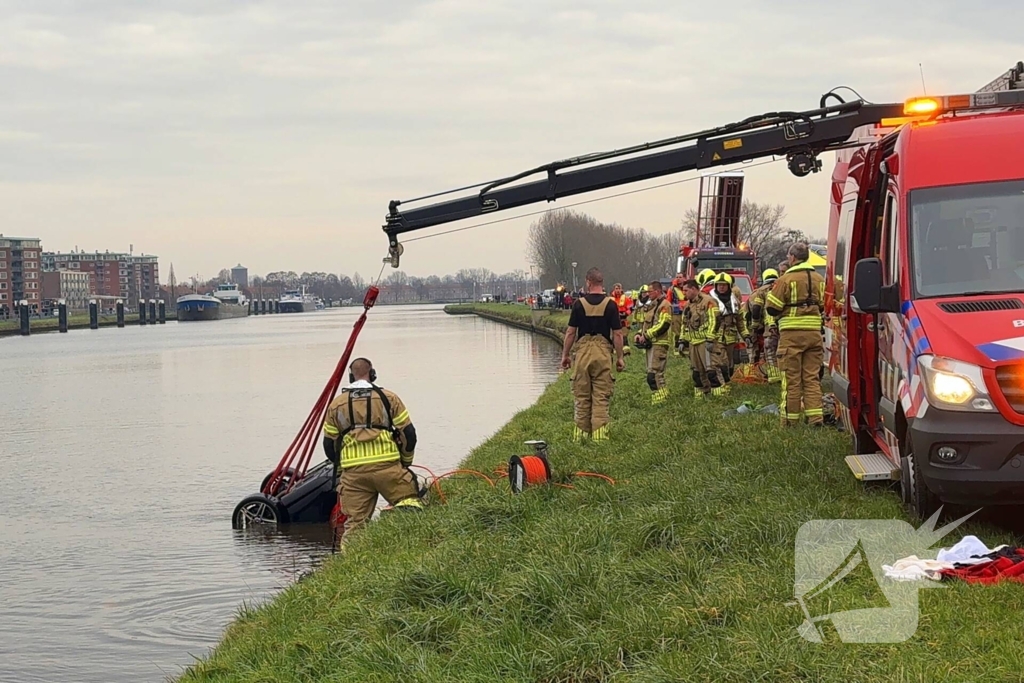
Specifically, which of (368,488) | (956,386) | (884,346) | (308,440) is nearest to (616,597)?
(956,386)

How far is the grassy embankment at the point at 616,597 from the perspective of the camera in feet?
18.5

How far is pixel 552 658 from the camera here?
6.06 m

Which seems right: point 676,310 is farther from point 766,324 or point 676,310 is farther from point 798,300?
point 798,300

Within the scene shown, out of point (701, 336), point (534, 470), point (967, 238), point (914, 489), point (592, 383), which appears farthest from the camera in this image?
point (701, 336)

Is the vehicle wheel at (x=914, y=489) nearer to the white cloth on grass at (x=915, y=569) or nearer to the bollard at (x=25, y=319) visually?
the white cloth on grass at (x=915, y=569)

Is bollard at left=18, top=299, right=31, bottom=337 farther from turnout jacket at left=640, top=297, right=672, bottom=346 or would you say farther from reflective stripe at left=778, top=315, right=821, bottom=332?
reflective stripe at left=778, top=315, right=821, bottom=332

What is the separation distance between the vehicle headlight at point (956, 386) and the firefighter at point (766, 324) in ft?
19.3

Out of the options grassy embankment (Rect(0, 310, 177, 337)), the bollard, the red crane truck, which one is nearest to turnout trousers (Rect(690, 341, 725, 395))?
the red crane truck

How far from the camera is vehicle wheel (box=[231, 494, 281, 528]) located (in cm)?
1444

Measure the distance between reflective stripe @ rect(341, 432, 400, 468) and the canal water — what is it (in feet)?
5.51

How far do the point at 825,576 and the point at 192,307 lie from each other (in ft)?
560

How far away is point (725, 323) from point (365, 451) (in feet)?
27.7

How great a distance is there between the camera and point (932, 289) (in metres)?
8.48

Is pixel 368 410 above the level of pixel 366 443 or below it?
above
